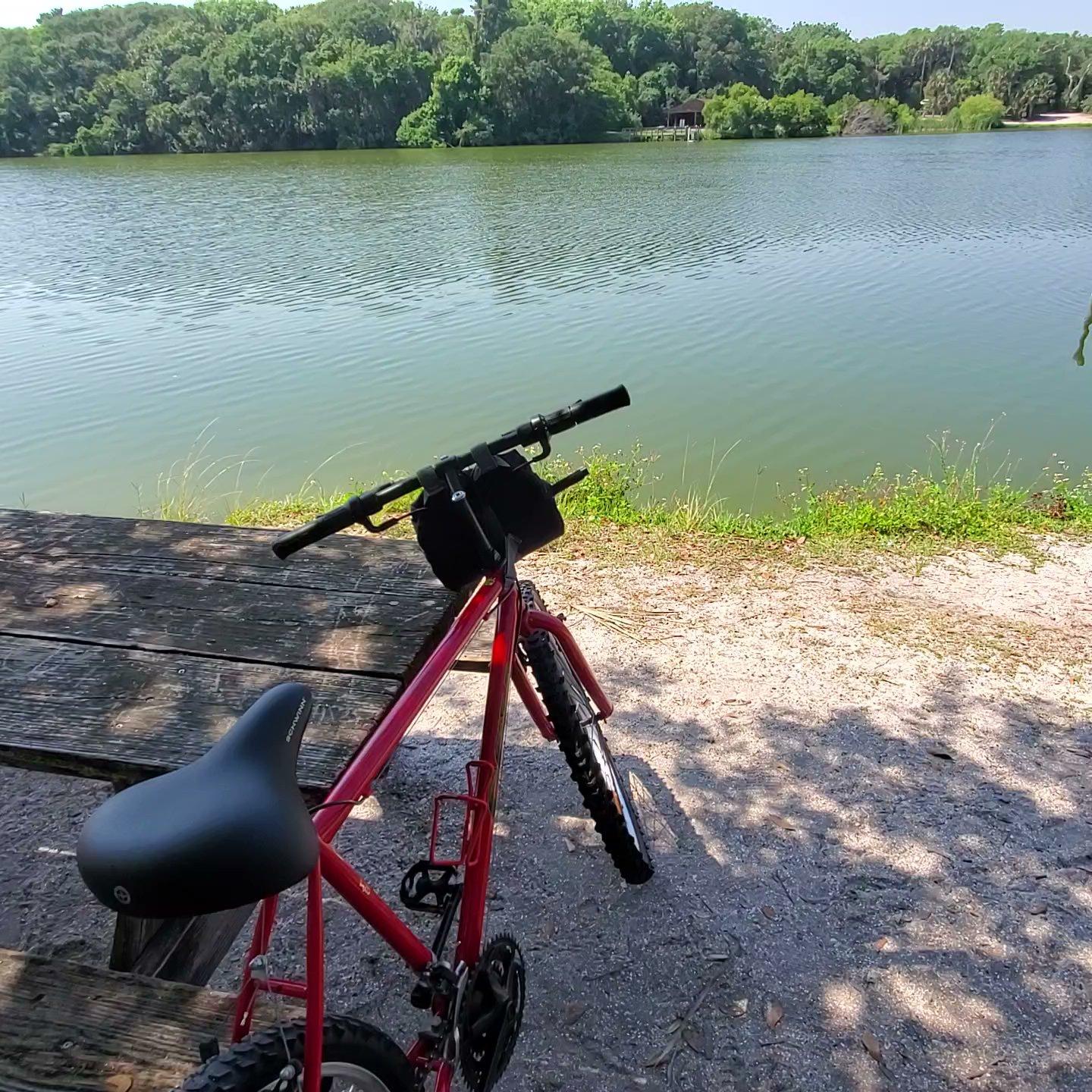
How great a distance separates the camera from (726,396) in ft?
30.9

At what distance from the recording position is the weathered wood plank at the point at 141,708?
1.71 m

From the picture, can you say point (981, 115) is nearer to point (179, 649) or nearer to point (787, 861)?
point (787, 861)

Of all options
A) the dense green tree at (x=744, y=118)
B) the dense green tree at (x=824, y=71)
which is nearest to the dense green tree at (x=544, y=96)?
the dense green tree at (x=744, y=118)

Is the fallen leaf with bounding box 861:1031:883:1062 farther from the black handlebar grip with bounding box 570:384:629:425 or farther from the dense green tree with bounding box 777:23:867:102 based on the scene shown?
the dense green tree with bounding box 777:23:867:102

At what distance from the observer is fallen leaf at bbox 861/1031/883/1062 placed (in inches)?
84.4

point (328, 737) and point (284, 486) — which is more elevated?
point (328, 737)

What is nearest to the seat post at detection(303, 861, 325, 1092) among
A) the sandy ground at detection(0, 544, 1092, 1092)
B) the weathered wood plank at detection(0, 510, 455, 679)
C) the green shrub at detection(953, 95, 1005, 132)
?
the weathered wood plank at detection(0, 510, 455, 679)

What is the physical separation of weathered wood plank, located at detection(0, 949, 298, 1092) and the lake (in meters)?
5.82

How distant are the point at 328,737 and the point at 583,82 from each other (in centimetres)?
7993

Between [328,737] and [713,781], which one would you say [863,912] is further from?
[328,737]

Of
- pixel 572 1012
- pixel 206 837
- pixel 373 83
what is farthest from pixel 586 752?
pixel 373 83

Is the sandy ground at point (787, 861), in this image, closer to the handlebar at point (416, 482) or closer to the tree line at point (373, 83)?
the handlebar at point (416, 482)

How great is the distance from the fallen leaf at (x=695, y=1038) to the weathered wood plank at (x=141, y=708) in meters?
1.18

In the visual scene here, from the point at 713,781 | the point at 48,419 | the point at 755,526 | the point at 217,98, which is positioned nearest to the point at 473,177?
the point at 48,419
